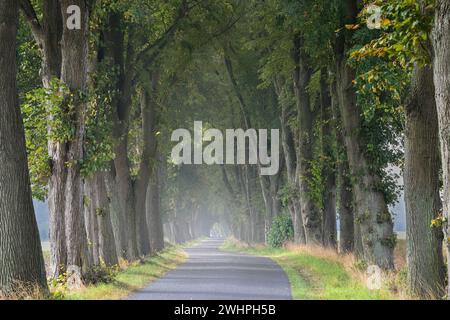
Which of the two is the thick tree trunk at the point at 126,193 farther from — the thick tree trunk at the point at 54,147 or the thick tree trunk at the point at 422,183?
the thick tree trunk at the point at 422,183

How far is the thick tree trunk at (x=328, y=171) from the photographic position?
27248 millimetres

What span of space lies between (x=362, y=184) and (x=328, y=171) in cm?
954

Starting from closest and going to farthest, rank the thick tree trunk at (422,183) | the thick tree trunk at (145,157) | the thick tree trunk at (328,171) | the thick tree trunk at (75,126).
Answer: the thick tree trunk at (422,183) → the thick tree trunk at (75,126) → the thick tree trunk at (328,171) → the thick tree trunk at (145,157)

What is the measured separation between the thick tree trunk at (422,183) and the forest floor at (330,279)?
907mm

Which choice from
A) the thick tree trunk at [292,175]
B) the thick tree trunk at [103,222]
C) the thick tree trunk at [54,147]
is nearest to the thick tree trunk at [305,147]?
the thick tree trunk at [292,175]

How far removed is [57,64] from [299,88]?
13.8 m

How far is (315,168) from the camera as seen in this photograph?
29406 millimetres

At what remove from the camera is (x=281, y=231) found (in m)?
38.7

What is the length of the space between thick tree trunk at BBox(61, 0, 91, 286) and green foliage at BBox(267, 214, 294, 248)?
2163 cm

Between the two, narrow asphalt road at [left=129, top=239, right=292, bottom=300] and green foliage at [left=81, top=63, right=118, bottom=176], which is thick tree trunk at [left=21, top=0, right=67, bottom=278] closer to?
green foliage at [left=81, top=63, right=118, bottom=176]

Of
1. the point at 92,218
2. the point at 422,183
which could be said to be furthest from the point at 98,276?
the point at 422,183

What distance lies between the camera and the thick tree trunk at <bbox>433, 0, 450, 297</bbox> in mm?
11102

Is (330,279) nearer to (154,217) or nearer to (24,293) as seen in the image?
(24,293)

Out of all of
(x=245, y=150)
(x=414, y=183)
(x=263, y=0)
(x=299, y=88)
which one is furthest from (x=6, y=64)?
(x=245, y=150)
